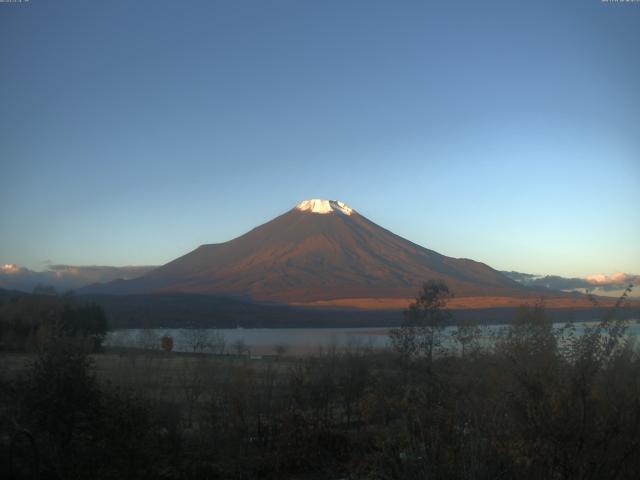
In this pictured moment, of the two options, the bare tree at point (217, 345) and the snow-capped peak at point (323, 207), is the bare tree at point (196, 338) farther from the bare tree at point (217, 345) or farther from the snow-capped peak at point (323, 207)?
the snow-capped peak at point (323, 207)

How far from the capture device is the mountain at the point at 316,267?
112 metres

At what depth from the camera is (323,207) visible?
158 m

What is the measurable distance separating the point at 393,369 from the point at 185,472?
8.93 m

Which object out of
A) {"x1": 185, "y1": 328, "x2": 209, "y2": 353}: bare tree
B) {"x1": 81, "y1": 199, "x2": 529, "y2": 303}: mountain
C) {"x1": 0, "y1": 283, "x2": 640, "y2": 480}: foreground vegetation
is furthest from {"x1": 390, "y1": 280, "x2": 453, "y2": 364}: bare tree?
{"x1": 81, "y1": 199, "x2": 529, "y2": 303}: mountain

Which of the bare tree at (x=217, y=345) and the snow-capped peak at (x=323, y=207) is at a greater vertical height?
the snow-capped peak at (x=323, y=207)

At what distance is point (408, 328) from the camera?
63.8ft

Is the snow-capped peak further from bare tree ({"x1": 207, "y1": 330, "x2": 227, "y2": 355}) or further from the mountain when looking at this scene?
bare tree ({"x1": 207, "y1": 330, "x2": 227, "y2": 355})

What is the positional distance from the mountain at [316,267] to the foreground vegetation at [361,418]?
89.5 meters

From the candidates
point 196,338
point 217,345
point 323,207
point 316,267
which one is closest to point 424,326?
point 217,345

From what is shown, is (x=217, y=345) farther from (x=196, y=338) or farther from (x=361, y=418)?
(x=361, y=418)

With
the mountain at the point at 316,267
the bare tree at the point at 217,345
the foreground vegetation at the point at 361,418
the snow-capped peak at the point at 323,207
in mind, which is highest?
the snow-capped peak at the point at 323,207

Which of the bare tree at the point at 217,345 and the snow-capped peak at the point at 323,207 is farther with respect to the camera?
the snow-capped peak at the point at 323,207

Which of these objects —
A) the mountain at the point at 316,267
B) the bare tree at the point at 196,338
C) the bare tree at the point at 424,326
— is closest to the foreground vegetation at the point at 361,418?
the bare tree at the point at 424,326

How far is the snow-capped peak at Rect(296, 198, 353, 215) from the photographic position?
157 m
